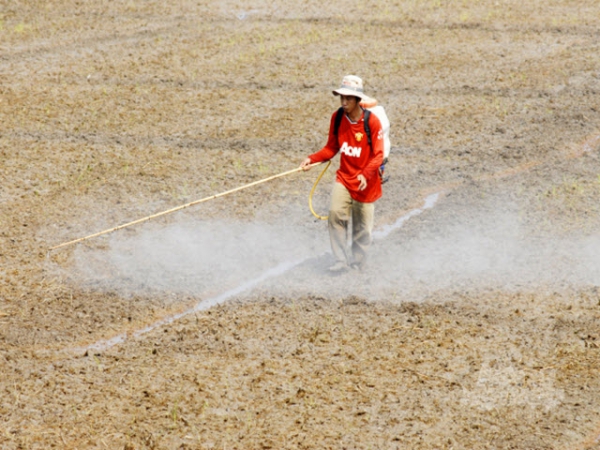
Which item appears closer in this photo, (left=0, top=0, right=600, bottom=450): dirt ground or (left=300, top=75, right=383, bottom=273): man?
(left=0, top=0, right=600, bottom=450): dirt ground

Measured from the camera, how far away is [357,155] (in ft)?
28.3

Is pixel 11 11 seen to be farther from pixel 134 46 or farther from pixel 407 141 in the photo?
pixel 407 141

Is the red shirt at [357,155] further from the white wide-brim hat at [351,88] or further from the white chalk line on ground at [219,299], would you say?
the white chalk line on ground at [219,299]

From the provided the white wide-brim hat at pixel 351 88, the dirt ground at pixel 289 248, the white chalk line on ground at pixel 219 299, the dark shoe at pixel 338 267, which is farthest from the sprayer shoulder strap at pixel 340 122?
the white chalk line on ground at pixel 219 299

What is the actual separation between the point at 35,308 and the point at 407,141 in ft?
21.4

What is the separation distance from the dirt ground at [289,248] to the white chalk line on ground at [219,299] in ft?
0.12

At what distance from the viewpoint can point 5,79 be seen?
50.8 ft

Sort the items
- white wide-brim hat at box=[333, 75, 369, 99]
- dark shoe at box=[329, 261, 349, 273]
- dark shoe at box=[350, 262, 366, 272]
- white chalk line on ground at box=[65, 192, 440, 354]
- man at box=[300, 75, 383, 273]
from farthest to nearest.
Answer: dark shoe at box=[350, 262, 366, 272], dark shoe at box=[329, 261, 349, 273], man at box=[300, 75, 383, 273], white wide-brim hat at box=[333, 75, 369, 99], white chalk line on ground at box=[65, 192, 440, 354]

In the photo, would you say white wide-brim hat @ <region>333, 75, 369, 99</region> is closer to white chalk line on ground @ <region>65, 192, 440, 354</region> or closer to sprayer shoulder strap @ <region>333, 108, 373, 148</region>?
sprayer shoulder strap @ <region>333, 108, 373, 148</region>

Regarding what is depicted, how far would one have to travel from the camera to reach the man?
843 cm

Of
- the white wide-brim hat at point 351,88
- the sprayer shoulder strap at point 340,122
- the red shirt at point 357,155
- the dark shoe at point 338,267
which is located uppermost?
the white wide-brim hat at point 351,88

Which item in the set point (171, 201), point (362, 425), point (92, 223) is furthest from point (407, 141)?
point (362, 425)

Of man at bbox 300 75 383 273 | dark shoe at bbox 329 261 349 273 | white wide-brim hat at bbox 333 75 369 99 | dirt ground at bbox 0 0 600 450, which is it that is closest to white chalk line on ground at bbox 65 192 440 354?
dirt ground at bbox 0 0 600 450

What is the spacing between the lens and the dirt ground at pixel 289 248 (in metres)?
6.84
